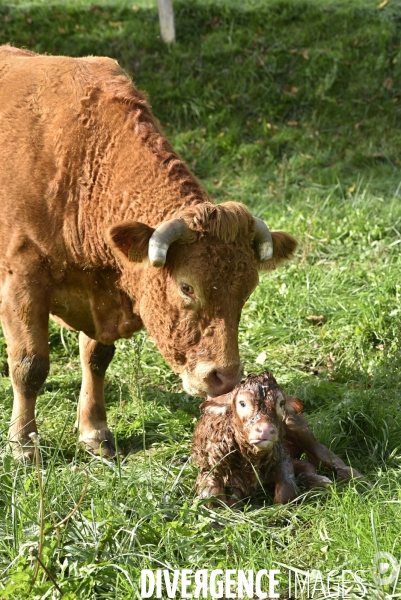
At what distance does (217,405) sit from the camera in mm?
4902

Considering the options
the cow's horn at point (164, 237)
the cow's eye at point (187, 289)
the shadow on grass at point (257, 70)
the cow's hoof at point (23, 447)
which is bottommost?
the shadow on grass at point (257, 70)

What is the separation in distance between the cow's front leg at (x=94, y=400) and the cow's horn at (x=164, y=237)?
163 cm

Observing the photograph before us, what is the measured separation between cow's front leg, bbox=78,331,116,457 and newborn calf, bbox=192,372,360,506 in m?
1.27

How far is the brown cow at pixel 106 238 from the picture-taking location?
498 centimetres

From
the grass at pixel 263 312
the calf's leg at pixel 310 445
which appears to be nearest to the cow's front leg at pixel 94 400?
the grass at pixel 263 312

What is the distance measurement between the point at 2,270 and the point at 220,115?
709 centimetres

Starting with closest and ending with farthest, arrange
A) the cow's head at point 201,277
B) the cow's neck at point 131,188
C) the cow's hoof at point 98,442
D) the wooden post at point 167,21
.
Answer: the cow's head at point 201,277
the cow's neck at point 131,188
the cow's hoof at point 98,442
the wooden post at point 167,21

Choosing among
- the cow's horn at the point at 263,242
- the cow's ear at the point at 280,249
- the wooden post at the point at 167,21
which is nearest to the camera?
the cow's horn at the point at 263,242

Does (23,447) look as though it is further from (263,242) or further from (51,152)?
(263,242)

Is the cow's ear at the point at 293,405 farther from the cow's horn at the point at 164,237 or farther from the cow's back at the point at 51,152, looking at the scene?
the cow's back at the point at 51,152

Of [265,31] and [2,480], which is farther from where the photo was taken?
[265,31]

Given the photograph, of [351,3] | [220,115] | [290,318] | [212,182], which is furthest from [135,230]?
[351,3]

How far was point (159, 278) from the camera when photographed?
5.21 meters

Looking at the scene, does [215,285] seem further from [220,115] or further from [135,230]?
[220,115]
